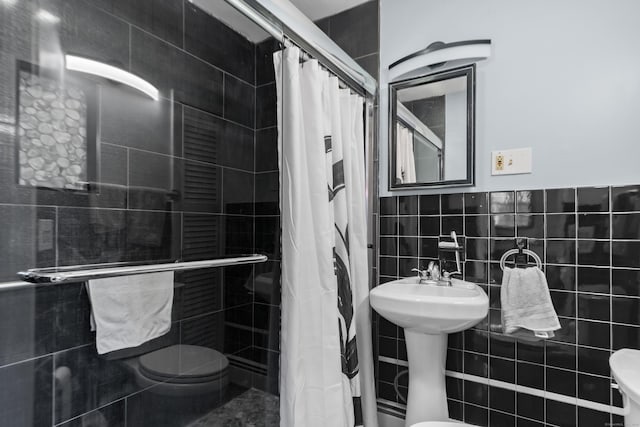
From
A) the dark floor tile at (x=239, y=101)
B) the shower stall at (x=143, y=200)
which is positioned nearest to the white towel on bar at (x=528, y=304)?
the shower stall at (x=143, y=200)

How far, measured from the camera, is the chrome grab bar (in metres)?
0.83

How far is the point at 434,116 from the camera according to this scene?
173 cm

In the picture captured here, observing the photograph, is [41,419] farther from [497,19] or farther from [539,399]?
[497,19]

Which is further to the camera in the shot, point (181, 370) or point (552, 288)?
point (552, 288)

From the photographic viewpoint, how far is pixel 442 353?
1.50 meters

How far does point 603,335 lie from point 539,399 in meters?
0.39

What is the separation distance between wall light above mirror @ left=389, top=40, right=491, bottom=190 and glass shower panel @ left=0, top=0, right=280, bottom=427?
866mm

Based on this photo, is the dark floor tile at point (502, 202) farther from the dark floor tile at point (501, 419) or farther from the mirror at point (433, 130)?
the dark floor tile at point (501, 419)

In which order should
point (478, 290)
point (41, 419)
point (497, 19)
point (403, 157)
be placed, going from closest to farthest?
point (41, 419), point (478, 290), point (497, 19), point (403, 157)

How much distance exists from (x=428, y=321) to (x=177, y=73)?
127 cm

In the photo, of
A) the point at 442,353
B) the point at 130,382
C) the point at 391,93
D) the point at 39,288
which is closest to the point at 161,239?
the point at 39,288

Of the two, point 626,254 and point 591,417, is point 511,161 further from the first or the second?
point 591,417

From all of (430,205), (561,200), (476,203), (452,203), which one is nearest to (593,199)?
(561,200)

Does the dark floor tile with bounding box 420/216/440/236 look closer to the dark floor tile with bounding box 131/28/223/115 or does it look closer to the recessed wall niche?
the dark floor tile with bounding box 131/28/223/115
